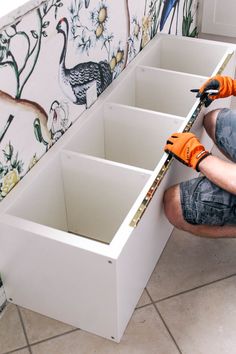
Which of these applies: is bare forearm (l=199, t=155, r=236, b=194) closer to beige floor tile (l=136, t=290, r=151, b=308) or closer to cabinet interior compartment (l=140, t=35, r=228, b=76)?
beige floor tile (l=136, t=290, r=151, b=308)

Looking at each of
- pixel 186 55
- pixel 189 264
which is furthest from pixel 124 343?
pixel 186 55

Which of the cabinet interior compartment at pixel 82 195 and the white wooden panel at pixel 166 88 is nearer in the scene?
the cabinet interior compartment at pixel 82 195

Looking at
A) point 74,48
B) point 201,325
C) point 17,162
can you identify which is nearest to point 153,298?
point 201,325

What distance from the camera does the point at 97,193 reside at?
1534 millimetres

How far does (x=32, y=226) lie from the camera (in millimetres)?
1254

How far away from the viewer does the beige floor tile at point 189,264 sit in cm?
156

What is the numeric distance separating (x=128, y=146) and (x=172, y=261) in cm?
45

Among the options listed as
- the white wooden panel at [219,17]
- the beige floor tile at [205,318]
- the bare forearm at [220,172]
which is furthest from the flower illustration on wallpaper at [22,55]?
the white wooden panel at [219,17]

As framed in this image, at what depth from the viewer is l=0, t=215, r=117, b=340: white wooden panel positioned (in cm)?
122

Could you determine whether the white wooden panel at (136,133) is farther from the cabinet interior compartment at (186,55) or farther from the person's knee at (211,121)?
the cabinet interior compartment at (186,55)

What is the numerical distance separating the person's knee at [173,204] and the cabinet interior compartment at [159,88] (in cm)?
49

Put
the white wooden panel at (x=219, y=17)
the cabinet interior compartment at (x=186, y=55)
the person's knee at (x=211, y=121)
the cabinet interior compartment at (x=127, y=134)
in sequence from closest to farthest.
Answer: the cabinet interior compartment at (x=127, y=134) < the person's knee at (x=211, y=121) < the cabinet interior compartment at (x=186, y=55) < the white wooden panel at (x=219, y=17)

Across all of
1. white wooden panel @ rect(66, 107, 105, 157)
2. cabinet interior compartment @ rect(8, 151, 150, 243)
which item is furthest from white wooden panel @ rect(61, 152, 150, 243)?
white wooden panel @ rect(66, 107, 105, 157)

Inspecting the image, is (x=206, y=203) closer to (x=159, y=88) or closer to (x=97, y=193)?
(x=97, y=193)
